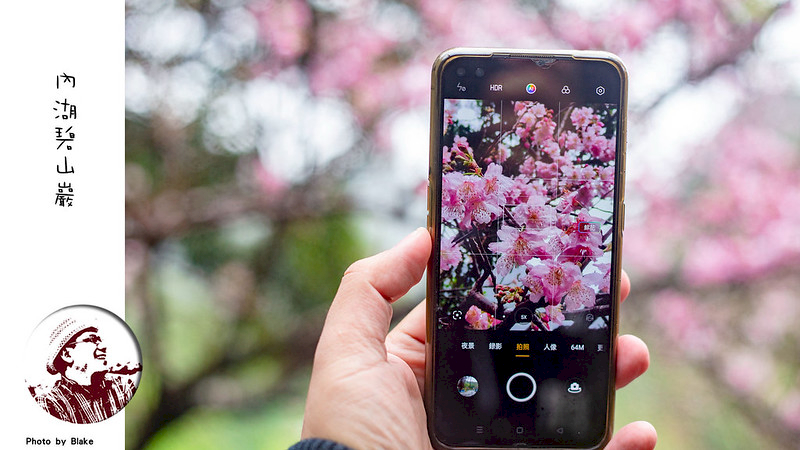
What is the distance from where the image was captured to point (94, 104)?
859 mm

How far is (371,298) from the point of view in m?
0.51

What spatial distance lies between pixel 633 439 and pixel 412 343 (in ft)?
0.77

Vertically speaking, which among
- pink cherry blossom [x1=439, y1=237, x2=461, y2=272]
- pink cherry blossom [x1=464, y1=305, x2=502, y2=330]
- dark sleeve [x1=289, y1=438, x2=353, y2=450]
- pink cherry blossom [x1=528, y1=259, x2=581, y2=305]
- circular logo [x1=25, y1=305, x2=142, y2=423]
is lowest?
circular logo [x1=25, y1=305, x2=142, y2=423]

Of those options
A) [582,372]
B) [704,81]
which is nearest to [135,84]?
[582,372]

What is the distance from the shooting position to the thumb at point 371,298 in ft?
1.63

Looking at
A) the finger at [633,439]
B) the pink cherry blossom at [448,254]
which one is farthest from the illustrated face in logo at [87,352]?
the finger at [633,439]

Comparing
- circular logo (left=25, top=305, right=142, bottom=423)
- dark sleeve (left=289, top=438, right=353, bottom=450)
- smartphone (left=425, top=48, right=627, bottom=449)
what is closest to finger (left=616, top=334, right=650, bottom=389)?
smartphone (left=425, top=48, right=627, bottom=449)

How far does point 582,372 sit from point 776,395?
0.69 metres

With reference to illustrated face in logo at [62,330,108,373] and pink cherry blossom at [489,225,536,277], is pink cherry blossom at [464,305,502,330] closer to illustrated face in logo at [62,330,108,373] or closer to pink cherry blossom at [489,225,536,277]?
pink cherry blossom at [489,225,536,277]

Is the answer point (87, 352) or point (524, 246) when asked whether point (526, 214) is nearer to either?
point (524, 246)

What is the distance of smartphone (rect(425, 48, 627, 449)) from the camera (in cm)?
53

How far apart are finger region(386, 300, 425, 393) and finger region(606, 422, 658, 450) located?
0.64 feet

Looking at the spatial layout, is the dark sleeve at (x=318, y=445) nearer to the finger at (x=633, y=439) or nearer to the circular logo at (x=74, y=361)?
the finger at (x=633, y=439)

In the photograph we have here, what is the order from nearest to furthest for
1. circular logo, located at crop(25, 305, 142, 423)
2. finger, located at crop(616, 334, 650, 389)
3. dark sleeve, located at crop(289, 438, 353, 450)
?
dark sleeve, located at crop(289, 438, 353, 450), finger, located at crop(616, 334, 650, 389), circular logo, located at crop(25, 305, 142, 423)
